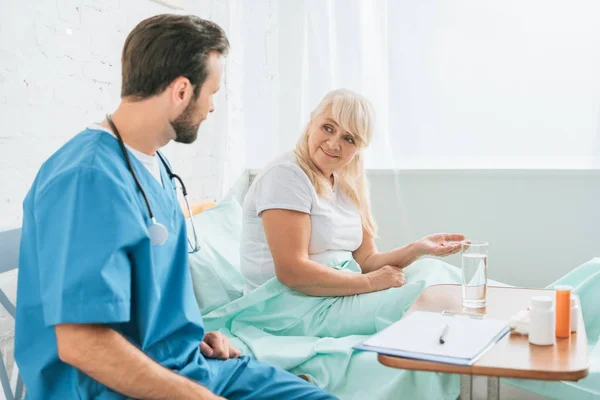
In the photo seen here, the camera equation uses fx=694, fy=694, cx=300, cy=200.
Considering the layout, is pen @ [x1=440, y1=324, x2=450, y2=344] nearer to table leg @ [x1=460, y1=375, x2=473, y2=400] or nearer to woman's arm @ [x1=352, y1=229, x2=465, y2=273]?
table leg @ [x1=460, y1=375, x2=473, y2=400]

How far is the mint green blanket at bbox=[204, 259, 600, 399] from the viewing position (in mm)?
1581

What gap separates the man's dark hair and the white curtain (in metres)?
1.71

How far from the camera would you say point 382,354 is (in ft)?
3.58

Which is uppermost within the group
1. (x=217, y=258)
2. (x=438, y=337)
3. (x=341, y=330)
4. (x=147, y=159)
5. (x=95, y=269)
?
(x=147, y=159)

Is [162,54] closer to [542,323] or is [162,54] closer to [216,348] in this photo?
[216,348]

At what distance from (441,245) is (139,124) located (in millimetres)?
945

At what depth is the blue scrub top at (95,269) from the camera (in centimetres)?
101

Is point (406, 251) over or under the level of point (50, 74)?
under

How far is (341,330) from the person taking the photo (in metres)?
1.84

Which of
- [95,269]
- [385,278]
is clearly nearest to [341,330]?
[385,278]

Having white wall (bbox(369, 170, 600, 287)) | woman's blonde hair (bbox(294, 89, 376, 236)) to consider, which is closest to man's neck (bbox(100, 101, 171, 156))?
woman's blonde hair (bbox(294, 89, 376, 236))

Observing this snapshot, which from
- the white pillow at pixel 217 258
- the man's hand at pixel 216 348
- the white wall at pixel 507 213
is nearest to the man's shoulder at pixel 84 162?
the man's hand at pixel 216 348

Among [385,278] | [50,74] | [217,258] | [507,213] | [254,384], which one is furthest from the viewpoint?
[507,213]

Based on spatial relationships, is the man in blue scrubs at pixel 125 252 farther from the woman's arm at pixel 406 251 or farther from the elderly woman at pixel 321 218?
the woman's arm at pixel 406 251
